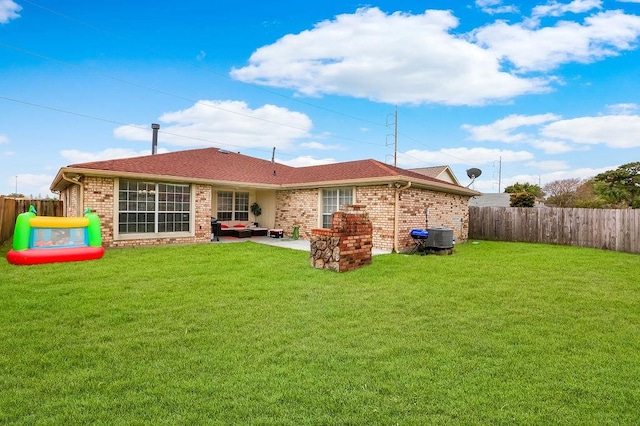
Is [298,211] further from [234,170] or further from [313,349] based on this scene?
[313,349]

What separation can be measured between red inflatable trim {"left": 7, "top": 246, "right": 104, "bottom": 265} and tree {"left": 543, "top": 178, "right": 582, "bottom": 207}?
3514 cm

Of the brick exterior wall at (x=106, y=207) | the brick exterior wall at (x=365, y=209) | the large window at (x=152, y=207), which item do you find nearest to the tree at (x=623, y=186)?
the brick exterior wall at (x=365, y=209)

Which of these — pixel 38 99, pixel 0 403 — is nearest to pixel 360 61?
pixel 38 99

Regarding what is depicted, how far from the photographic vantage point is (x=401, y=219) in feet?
35.6

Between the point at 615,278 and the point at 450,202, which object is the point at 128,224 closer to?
the point at 450,202

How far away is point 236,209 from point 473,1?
11.9 m

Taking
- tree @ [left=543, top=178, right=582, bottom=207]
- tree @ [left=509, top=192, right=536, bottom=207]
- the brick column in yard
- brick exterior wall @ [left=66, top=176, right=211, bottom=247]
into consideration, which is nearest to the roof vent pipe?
brick exterior wall @ [left=66, top=176, right=211, bottom=247]

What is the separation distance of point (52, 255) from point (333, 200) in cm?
858

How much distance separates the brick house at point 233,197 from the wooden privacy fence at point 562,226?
1404mm

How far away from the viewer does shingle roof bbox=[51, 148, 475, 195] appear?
418 inches

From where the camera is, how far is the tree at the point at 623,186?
23.3 metres

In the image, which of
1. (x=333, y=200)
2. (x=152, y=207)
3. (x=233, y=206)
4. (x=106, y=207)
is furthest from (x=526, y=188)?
(x=106, y=207)

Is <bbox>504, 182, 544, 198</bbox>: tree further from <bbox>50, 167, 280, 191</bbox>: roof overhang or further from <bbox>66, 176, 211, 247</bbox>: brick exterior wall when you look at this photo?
<bbox>66, 176, 211, 247</bbox>: brick exterior wall

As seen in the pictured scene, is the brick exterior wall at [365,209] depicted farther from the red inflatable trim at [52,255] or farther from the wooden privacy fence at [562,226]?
the red inflatable trim at [52,255]
